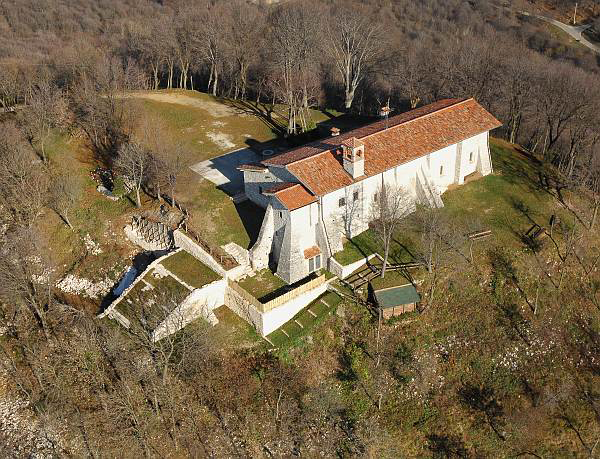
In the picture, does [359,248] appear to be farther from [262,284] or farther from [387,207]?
[262,284]

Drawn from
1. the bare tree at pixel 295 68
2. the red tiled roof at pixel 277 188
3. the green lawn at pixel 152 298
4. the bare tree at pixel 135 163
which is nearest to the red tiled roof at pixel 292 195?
the red tiled roof at pixel 277 188

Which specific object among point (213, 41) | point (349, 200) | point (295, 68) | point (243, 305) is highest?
point (213, 41)

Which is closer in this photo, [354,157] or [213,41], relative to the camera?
[354,157]

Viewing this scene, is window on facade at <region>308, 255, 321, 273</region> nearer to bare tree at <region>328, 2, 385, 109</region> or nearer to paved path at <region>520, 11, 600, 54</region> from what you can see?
bare tree at <region>328, 2, 385, 109</region>

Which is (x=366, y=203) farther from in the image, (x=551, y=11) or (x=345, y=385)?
(x=551, y=11)

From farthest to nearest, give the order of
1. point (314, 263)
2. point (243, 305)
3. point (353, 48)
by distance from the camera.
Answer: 1. point (353, 48)
2. point (314, 263)
3. point (243, 305)

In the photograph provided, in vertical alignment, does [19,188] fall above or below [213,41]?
below

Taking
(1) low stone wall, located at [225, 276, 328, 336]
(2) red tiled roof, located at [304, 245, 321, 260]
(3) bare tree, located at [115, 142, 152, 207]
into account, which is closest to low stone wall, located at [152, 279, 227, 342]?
(1) low stone wall, located at [225, 276, 328, 336]

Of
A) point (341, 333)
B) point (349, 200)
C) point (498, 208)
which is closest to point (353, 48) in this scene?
point (498, 208)
